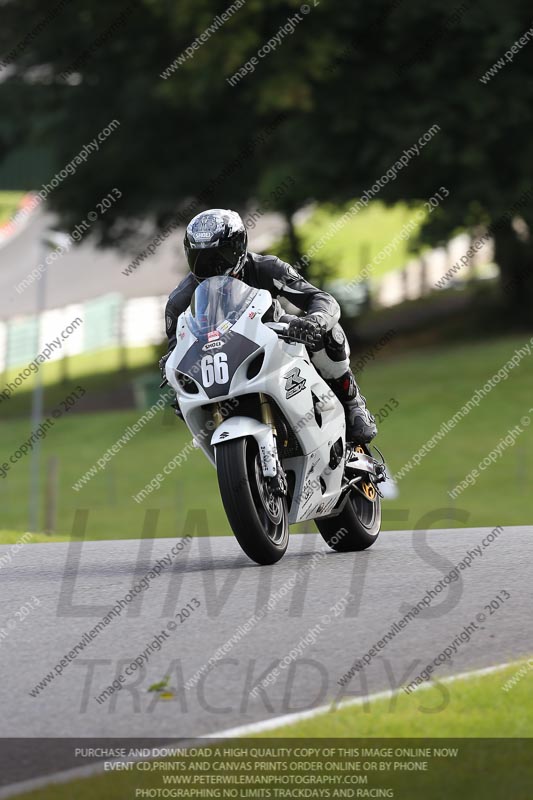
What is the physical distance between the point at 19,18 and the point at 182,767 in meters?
34.3

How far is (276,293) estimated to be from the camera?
8219mm

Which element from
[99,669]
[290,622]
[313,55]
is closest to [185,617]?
[290,622]

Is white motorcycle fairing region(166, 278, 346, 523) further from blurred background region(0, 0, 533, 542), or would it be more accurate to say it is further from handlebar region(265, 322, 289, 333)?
blurred background region(0, 0, 533, 542)

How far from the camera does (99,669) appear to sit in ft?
19.1

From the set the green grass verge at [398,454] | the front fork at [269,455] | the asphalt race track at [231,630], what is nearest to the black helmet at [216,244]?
the front fork at [269,455]

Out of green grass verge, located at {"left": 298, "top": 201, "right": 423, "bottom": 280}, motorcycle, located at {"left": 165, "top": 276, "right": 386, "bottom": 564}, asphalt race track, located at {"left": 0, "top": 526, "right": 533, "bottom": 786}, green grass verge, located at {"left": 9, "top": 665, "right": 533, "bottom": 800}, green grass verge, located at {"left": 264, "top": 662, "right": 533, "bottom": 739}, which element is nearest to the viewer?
green grass verge, located at {"left": 9, "top": 665, "right": 533, "bottom": 800}

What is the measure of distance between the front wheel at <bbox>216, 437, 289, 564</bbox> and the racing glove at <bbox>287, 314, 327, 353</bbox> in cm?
64

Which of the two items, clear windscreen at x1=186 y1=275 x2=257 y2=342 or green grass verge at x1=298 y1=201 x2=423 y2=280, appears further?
green grass verge at x1=298 y1=201 x2=423 y2=280

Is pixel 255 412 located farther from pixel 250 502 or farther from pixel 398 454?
pixel 398 454

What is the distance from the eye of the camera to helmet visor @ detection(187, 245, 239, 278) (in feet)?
25.9

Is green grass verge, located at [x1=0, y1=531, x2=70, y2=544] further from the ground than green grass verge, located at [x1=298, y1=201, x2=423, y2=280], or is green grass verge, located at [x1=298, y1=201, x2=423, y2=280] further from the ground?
green grass verge, located at [x1=0, y1=531, x2=70, y2=544]

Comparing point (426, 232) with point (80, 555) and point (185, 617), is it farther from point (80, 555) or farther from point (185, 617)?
point (185, 617)

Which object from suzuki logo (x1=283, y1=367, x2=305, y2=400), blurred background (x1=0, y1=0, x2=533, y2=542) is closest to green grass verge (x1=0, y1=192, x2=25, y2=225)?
blurred background (x1=0, y1=0, x2=533, y2=542)

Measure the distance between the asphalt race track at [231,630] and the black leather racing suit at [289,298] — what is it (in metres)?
1.15
